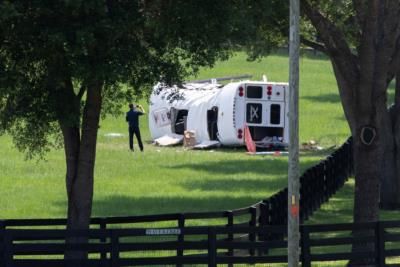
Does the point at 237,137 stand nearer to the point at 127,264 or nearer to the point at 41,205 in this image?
the point at 41,205

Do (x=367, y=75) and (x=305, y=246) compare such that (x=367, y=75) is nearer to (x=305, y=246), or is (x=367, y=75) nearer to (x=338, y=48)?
(x=338, y=48)

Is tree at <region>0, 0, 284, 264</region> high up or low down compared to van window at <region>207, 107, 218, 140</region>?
Result: up

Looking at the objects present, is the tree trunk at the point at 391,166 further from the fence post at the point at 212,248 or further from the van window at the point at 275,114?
the van window at the point at 275,114

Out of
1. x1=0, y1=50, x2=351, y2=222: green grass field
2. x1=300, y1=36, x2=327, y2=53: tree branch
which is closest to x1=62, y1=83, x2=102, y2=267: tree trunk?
x1=0, y1=50, x2=351, y2=222: green grass field

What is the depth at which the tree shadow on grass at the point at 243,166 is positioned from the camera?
34928mm

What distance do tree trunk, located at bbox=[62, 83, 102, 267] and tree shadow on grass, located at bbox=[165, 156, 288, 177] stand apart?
17.1m

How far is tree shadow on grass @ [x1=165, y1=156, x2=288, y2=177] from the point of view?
3493 centimetres

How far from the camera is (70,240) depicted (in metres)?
16.7

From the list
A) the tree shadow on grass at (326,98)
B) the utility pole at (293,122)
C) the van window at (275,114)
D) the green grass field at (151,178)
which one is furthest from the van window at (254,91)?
the utility pole at (293,122)

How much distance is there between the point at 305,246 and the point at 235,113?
972 inches

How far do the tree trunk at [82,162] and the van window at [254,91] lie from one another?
80.6 feet

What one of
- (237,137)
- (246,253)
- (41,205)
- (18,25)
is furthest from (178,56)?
(237,137)

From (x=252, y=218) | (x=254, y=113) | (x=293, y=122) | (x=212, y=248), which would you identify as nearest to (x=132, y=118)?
(x=254, y=113)

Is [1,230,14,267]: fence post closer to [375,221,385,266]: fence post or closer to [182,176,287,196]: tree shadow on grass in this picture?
[375,221,385,266]: fence post
